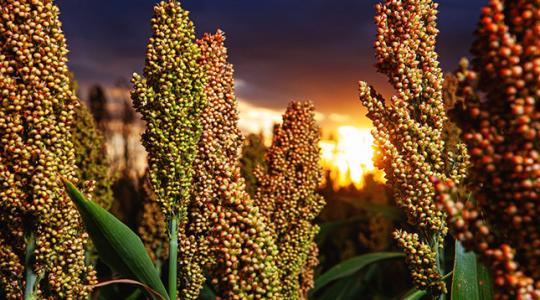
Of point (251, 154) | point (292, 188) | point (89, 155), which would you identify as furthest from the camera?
point (251, 154)

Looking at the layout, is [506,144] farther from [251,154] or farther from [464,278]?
[251,154]

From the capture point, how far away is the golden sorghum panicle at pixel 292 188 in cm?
371

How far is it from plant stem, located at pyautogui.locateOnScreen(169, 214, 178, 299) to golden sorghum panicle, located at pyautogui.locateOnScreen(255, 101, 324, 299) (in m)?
0.74

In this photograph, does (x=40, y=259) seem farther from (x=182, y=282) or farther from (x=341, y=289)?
(x=341, y=289)

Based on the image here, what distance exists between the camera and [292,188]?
3.84 metres

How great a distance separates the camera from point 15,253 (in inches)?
118

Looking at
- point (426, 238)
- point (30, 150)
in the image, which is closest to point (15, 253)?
point (30, 150)

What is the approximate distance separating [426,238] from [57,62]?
2.20 metres

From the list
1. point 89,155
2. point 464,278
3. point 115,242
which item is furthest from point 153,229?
point 464,278

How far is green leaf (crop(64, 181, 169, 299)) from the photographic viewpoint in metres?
2.36

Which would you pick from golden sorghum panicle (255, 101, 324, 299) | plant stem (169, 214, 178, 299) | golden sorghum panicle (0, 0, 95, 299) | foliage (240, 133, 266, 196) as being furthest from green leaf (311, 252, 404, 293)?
golden sorghum panicle (0, 0, 95, 299)

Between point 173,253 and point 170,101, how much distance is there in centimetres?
88

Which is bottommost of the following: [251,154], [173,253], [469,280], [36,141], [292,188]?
[469,280]

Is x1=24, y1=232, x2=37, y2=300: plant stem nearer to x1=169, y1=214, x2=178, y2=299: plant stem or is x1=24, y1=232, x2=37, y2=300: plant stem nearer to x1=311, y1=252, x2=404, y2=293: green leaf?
x1=169, y1=214, x2=178, y2=299: plant stem
